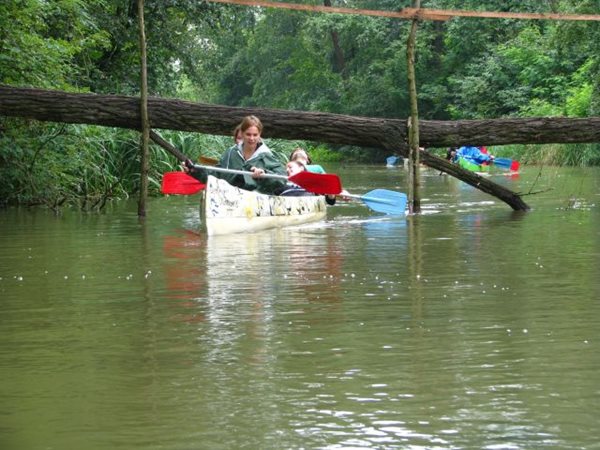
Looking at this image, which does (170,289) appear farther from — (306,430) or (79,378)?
(306,430)

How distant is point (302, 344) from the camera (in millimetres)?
6539

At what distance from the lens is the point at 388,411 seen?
502cm

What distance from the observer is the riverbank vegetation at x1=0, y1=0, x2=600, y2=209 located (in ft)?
62.5

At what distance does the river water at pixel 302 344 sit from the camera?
15.7 feet

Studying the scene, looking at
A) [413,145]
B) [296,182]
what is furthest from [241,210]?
[413,145]

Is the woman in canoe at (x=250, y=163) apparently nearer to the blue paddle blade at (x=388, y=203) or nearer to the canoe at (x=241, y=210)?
the canoe at (x=241, y=210)

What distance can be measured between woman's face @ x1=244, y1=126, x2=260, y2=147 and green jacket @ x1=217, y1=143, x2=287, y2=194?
18 centimetres

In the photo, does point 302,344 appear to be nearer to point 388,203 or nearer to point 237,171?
point 237,171

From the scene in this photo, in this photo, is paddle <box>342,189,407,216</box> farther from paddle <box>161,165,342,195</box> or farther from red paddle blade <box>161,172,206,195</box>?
red paddle blade <box>161,172,206,195</box>

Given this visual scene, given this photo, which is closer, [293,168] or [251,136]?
[251,136]

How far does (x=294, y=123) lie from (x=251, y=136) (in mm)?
1455

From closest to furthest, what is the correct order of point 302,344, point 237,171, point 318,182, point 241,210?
point 302,344 < point 241,210 < point 237,171 < point 318,182

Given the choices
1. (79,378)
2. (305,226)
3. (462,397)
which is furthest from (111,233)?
(462,397)

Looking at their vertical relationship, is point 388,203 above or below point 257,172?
below
